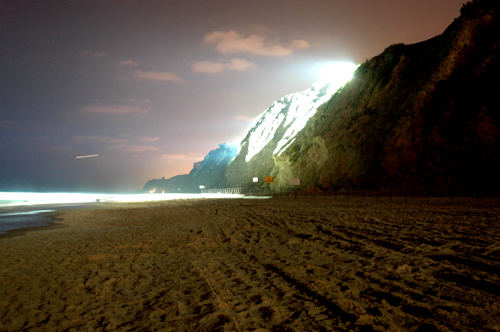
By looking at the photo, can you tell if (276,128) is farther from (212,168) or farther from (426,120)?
(212,168)

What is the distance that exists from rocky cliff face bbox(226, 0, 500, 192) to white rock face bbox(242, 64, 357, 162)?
1647cm

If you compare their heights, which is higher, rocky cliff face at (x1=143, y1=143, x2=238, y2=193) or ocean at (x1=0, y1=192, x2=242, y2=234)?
rocky cliff face at (x1=143, y1=143, x2=238, y2=193)

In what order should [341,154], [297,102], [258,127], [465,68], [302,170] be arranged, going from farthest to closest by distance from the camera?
[258,127] → [297,102] → [302,170] → [341,154] → [465,68]

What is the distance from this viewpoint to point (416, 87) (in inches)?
1141

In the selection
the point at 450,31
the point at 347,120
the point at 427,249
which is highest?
the point at 450,31

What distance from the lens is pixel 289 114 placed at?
7000 centimetres

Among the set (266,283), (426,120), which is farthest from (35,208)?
(426,120)

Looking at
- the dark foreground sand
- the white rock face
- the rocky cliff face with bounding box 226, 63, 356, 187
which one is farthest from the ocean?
the white rock face

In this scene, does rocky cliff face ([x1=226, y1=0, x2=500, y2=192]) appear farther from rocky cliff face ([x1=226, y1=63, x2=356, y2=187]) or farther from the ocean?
the ocean

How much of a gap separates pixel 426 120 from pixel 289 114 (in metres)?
45.3

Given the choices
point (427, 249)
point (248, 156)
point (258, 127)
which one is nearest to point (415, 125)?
point (427, 249)

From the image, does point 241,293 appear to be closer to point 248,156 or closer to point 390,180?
point 390,180

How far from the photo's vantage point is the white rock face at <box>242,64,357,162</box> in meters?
56.4

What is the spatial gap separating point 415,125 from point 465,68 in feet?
21.3
